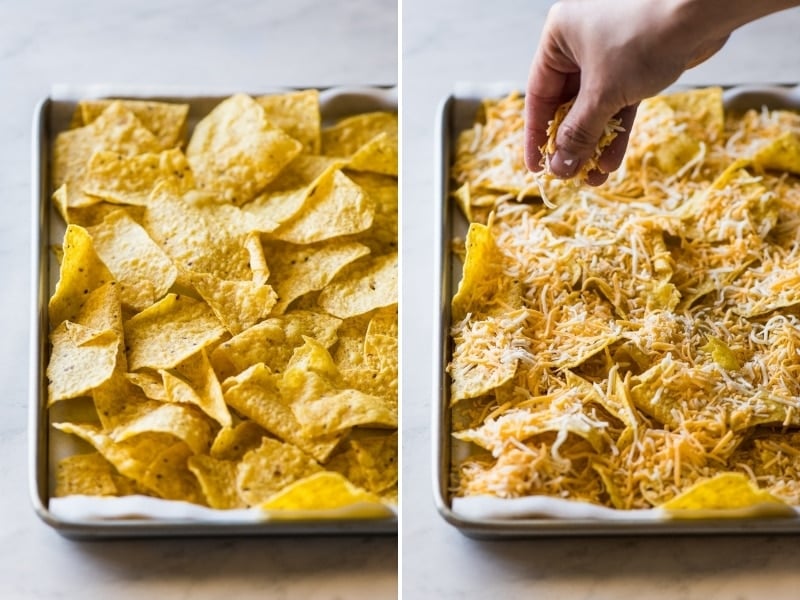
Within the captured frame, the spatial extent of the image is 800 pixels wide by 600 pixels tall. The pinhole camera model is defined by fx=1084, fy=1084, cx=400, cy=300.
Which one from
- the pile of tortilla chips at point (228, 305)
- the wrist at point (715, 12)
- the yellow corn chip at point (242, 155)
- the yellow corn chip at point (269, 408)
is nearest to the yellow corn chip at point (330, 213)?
the pile of tortilla chips at point (228, 305)

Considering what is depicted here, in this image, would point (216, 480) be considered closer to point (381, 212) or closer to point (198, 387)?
point (198, 387)

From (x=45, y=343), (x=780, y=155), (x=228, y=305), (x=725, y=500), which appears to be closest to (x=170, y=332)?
(x=228, y=305)

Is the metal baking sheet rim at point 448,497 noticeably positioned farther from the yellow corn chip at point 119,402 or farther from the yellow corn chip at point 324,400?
the yellow corn chip at point 119,402

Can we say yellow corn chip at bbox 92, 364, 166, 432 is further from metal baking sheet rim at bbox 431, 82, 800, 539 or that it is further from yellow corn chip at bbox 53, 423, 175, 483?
metal baking sheet rim at bbox 431, 82, 800, 539

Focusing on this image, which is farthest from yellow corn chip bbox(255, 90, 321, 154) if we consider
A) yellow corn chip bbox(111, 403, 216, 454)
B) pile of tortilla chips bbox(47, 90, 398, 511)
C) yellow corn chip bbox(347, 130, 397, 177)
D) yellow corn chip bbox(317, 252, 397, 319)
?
yellow corn chip bbox(111, 403, 216, 454)

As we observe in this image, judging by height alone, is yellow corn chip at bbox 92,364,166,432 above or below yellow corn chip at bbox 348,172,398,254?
below

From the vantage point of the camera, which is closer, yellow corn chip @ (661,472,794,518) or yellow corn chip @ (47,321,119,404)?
yellow corn chip @ (661,472,794,518)

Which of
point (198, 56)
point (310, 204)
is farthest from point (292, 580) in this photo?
point (198, 56)
